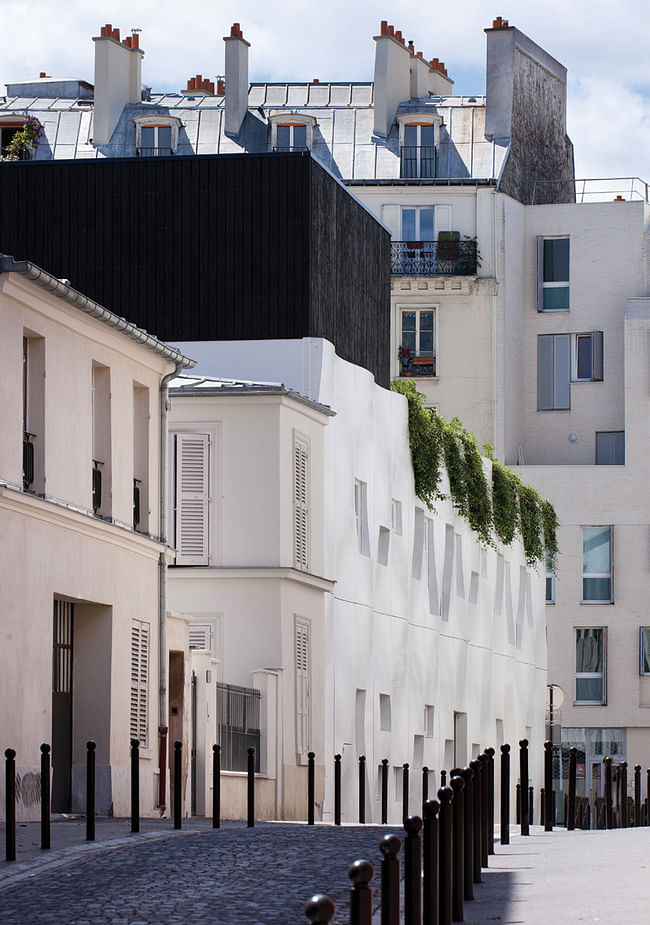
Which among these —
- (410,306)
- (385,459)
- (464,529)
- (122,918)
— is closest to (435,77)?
(410,306)

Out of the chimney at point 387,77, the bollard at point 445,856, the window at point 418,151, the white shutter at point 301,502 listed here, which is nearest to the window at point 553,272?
the window at point 418,151

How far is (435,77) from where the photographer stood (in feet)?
213

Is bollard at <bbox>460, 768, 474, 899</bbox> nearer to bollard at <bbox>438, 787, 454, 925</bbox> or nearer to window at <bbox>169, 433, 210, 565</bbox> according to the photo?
bollard at <bbox>438, 787, 454, 925</bbox>

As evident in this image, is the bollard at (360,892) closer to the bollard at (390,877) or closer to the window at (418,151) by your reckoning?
the bollard at (390,877)

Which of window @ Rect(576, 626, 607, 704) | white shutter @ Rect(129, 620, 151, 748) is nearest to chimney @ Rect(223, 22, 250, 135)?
window @ Rect(576, 626, 607, 704)

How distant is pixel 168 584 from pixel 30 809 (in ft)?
29.9

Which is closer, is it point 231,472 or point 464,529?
point 231,472

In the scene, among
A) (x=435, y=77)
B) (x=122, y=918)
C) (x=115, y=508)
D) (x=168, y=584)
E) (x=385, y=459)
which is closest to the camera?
(x=122, y=918)

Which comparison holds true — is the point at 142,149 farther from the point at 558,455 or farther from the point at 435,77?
the point at 558,455

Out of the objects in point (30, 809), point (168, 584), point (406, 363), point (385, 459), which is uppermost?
point (406, 363)

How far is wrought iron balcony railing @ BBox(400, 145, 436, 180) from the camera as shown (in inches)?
2335

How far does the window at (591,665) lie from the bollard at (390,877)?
1902 inches

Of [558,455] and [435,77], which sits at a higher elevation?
[435,77]

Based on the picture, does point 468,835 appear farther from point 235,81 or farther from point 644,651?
point 235,81
